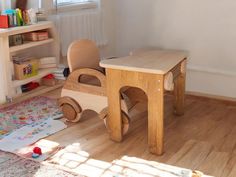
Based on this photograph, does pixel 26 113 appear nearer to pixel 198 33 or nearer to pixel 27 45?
pixel 27 45

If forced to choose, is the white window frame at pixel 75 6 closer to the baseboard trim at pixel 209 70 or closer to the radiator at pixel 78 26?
the radiator at pixel 78 26

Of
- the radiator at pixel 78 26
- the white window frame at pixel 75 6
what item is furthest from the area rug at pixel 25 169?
the white window frame at pixel 75 6

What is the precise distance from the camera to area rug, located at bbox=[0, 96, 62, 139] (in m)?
2.46

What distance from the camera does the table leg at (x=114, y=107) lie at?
212cm

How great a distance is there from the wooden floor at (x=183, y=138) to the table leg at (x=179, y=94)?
5 centimetres

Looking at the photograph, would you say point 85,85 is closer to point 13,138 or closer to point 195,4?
point 13,138

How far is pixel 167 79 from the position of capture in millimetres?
2014

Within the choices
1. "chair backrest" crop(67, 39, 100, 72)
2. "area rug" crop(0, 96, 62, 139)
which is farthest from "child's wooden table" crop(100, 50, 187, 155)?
"area rug" crop(0, 96, 62, 139)

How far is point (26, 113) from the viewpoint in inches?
105

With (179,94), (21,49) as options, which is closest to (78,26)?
(21,49)

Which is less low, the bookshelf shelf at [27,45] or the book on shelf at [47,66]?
the bookshelf shelf at [27,45]

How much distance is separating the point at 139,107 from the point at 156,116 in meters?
0.83

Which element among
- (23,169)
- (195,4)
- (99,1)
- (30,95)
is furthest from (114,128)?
(99,1)

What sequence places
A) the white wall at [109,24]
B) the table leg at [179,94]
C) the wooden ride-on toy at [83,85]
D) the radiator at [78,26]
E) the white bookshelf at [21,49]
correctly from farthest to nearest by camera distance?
1. the white wall at [109,24]
2. the radiator at [78,26]
3. the white bookshelf at [21,49]
4. the table leg at [179,94]
5. the wooden ride-on toy at [83,85]
